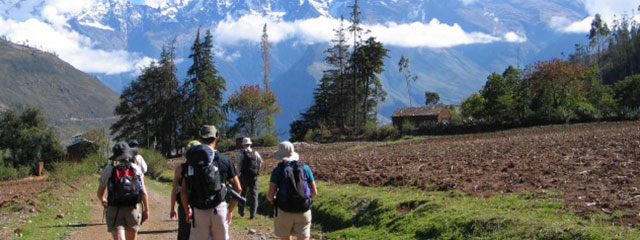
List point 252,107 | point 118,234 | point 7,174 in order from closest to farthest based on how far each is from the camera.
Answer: point 118,234 < point 7,174 < point 252,107

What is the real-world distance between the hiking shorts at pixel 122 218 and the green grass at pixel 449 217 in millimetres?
4990

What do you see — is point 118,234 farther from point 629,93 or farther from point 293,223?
point 629,93

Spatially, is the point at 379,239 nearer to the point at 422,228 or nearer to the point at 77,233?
the point at 422,228

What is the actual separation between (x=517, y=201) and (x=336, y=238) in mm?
3862

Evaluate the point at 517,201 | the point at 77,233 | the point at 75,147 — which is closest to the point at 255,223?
the point at 77,233

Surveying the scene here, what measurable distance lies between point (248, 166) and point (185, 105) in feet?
178

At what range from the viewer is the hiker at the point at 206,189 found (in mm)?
7508

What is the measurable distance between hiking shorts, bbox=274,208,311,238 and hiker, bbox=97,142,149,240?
2029mm

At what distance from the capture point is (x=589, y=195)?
10.9m

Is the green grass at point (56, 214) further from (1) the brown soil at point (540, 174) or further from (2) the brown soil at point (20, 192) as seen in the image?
(1) the brown soil at point (540, 174)

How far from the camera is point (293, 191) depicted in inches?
323

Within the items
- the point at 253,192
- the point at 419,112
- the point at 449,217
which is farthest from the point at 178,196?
the point at 419,112

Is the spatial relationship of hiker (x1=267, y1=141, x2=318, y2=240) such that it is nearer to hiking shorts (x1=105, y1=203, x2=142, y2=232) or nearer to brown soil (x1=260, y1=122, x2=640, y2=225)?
hiking shorts (x1=105, y1=203, x2=142, y2=232)

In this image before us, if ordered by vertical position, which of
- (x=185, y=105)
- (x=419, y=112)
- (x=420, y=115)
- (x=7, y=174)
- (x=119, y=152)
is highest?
(x=185, y=105)
